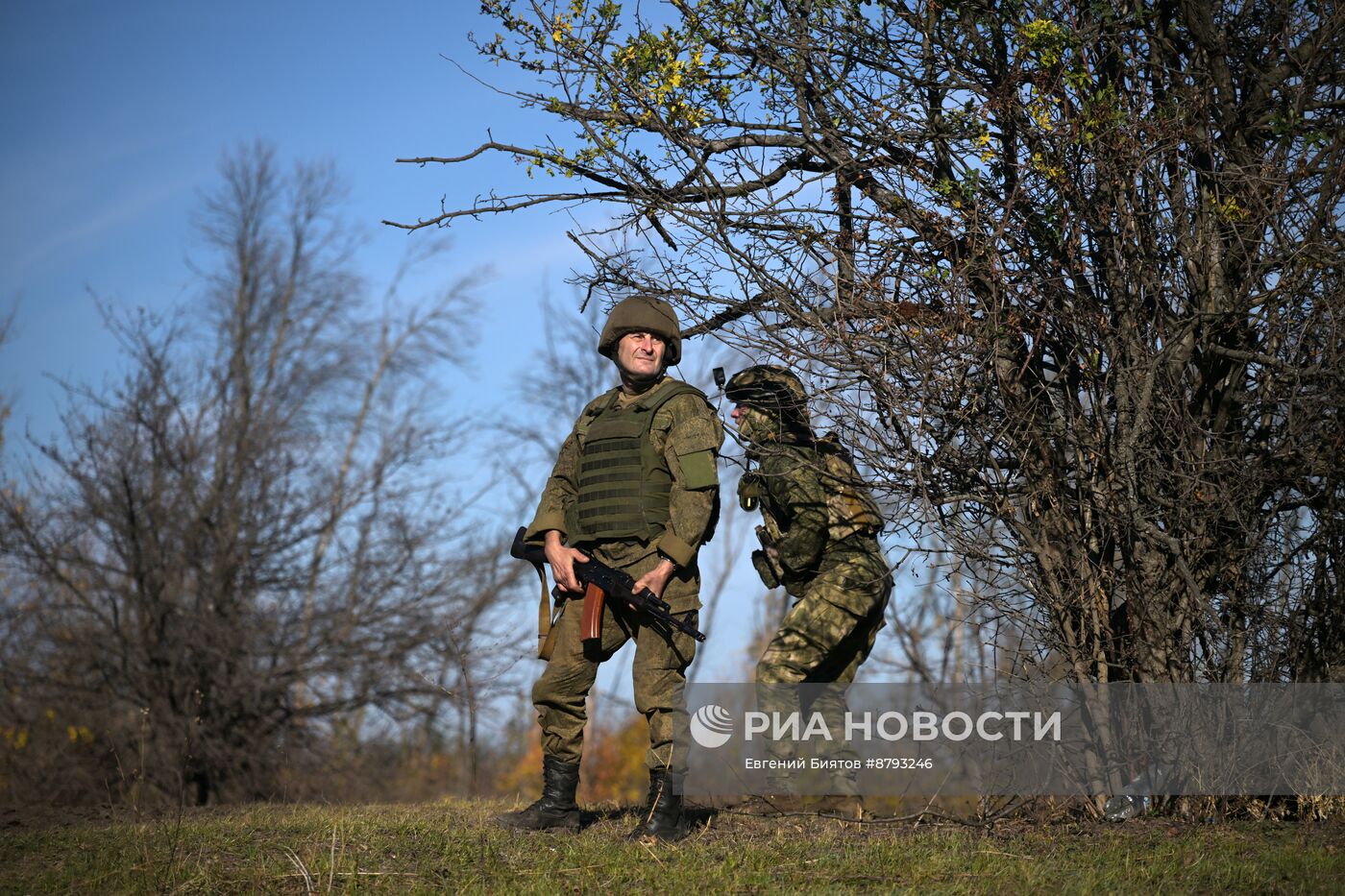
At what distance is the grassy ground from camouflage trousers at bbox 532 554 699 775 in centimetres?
40

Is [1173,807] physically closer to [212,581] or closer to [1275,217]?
[1275,217]

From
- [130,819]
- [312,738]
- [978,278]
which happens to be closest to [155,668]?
[312,738]

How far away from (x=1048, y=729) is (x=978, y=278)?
208cm

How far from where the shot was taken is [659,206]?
567 centimetres

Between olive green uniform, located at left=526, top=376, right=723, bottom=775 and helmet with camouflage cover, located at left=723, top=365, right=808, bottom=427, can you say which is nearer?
olive green uniform, located at left=526, top=376, right=723, bottom=775

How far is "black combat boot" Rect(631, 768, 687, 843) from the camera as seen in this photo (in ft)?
16.1

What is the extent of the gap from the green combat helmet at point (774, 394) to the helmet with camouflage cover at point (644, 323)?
54 centimetres

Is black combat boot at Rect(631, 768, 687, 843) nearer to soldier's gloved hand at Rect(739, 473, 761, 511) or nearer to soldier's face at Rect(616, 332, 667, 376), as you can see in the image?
soldier's gloved hand at Rect(739, 473, 761, 511)

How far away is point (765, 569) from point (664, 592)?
4.76 ft
